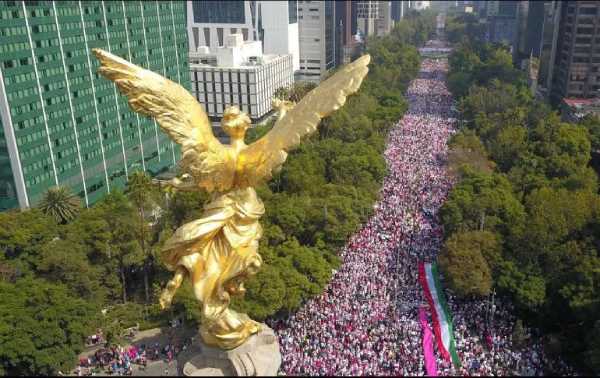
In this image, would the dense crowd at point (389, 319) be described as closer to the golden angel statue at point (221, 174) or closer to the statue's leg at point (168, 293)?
the golden angel statue at point (221, 174)

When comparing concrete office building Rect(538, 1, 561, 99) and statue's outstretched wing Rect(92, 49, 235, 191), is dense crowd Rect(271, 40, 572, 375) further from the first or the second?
concrete office building Rect(538, 1, 561, 99)

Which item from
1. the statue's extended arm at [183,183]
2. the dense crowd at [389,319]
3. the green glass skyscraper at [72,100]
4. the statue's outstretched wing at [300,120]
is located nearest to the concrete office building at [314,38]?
the green glass skyscraper at [72,100]

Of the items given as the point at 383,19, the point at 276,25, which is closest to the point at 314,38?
the point at 276,25

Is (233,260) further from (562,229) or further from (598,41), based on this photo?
(598,41)

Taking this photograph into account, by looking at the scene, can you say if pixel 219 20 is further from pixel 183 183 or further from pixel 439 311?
pixel 183 183

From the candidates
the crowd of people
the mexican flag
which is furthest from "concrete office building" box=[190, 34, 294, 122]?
the crowd of people

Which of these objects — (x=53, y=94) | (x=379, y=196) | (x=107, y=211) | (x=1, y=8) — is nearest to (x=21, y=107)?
(x=53, y=94)
